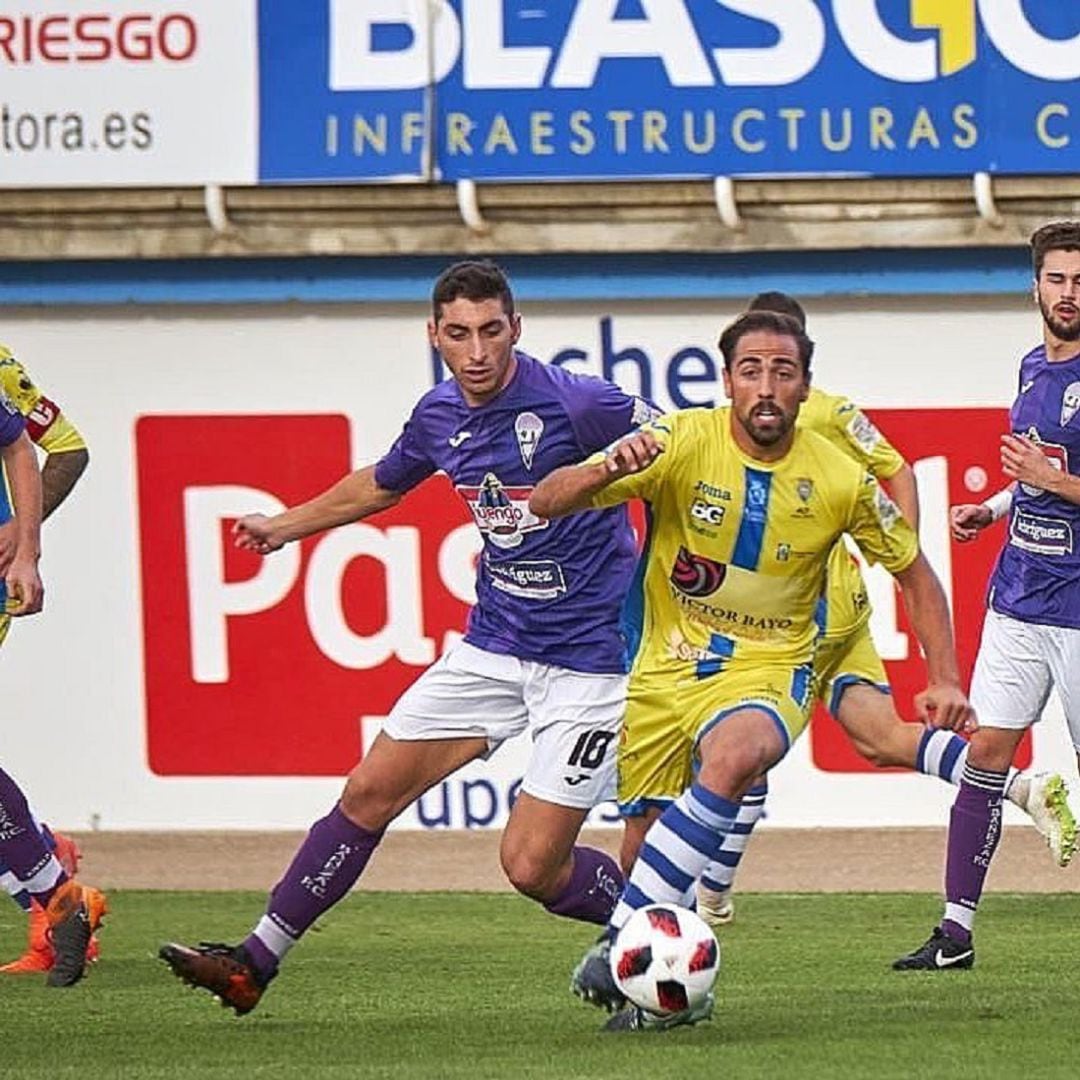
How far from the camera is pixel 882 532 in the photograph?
7859 mm

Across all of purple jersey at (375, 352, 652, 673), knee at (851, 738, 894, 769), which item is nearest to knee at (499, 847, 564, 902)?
purple jersey at (375, 352, 652, 673)

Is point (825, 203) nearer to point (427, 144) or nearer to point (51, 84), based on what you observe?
point (427, 144)

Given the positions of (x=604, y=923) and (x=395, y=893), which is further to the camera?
(x=395, y=893)

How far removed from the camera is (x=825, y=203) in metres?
13.1

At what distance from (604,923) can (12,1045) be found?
1765 mm

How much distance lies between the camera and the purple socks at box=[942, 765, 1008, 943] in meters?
9.20

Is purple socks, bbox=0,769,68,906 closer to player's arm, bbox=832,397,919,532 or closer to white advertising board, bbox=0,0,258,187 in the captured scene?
player's arm, bbox=832,397,919,532

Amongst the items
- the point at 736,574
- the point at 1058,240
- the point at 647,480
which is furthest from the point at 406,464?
the point at 1058,240

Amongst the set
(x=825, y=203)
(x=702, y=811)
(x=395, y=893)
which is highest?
(x=825, y=203)

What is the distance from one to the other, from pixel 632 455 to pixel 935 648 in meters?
0.93

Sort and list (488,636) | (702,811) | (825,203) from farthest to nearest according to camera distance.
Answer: (825,203), (488,636), (702,811)

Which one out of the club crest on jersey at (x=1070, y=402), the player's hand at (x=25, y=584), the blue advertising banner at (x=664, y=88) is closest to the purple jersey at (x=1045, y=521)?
the club crest on jersey at (x=1070, y=402)

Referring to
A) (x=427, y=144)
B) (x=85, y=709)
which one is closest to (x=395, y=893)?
(x=85, y=709)

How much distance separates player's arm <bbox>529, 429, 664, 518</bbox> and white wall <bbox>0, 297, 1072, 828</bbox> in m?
5.60
